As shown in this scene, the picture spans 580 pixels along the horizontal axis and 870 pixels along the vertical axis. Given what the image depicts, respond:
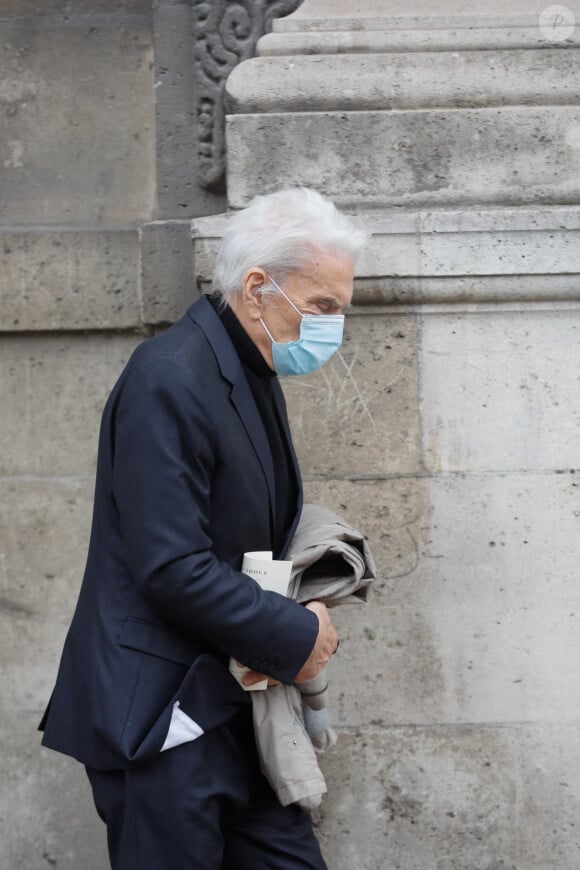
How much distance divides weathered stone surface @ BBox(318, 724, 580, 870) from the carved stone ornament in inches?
68.3

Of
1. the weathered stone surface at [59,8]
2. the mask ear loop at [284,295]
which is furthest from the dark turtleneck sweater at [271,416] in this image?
the weathered stone surface at [59,8]

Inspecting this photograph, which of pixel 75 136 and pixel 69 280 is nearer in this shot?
pixel 69 280

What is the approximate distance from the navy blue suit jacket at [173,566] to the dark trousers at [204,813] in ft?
0.19

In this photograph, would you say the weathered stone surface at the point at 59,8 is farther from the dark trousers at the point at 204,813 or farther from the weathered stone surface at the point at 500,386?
the dark trousers at the point at 204,813

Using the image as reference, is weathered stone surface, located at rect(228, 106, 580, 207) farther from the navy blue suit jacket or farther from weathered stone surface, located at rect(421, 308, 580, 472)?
the navy blue suit jacket

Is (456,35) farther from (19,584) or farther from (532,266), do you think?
(19,584)

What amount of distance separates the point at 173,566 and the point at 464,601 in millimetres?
1330

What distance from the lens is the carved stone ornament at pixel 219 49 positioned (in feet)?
11.2

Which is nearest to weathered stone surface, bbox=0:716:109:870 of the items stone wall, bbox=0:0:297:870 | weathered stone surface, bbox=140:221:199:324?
stone wall, bbox=0:0:297:870

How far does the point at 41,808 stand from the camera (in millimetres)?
3338

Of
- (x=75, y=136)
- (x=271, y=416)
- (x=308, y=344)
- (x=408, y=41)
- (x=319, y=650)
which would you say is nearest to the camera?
(x=319, y=650)

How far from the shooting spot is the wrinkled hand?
→ 2229 millimetres

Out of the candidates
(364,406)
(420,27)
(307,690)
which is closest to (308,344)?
(307,690)

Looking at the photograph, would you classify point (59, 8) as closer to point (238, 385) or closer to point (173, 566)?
point (238, 385)
